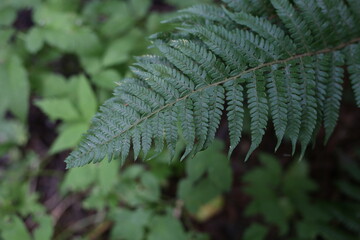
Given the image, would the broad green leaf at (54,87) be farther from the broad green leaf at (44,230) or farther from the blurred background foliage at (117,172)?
the broad green leaf at (44,230)

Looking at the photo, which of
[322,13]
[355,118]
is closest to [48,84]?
[322,13]

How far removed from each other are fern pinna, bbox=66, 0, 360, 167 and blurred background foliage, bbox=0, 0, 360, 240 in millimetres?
1042

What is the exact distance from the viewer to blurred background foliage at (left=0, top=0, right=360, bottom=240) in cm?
255

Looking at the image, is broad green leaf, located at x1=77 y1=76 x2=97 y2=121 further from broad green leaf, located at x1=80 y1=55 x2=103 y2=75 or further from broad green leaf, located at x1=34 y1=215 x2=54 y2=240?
broad green leaf, located at x1=34 y1=215 x2=54 y2=240

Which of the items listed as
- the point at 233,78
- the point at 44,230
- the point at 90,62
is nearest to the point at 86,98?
the point at 90,62

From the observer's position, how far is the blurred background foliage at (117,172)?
255cm

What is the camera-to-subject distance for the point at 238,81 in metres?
1.49

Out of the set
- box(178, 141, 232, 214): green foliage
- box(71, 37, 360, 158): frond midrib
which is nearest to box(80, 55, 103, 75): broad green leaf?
box(178, 141, 232, 214): green foliage

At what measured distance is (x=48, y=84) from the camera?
113 inches

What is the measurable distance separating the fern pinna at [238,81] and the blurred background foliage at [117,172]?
1.04 meters

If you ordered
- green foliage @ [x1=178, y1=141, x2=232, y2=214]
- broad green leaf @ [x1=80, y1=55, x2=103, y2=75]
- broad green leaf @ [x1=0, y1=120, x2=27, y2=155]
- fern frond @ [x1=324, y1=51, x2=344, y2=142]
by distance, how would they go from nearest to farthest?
1. fern frond @ [x1=324, y1=51, x2=344, y2=142]
2. green foliage @ [x1=178, y1=141, x2=232, y2=214]
3. broad green leaf @ [x1=80, y1=55, x2=103, y2=75]
4. broad green leaf @ [x1=0, y1=120, x2=27, y2=155]

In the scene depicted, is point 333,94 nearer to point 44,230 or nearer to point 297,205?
point 297,205

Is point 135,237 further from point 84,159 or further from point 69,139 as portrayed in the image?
point 84,159

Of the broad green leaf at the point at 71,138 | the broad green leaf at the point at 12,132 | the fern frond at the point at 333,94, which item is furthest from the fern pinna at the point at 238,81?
the broad green leaf at the point at 12,132
